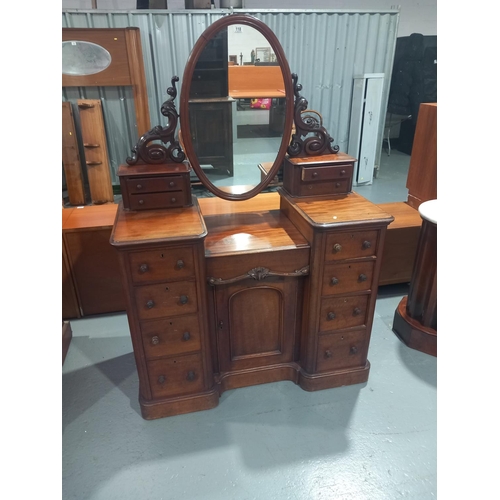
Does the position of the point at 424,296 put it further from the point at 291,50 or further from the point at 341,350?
the point at 291,50

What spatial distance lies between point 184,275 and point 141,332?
1.15 ft

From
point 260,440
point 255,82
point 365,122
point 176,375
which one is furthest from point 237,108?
point 365,122

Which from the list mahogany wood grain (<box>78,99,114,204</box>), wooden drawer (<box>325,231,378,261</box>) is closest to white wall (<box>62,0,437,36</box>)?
mahogany wood grain (<box>78,99,114,204</box>)

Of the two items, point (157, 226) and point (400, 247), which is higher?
point (157, 226)

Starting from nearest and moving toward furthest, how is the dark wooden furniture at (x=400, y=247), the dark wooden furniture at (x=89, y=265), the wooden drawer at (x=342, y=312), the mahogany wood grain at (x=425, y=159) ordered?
→ the wooden drawer at (x=342, y=312), the dark wooden furniture at (x=89, y=265), the dark wooden furniture at (x=400, y=247), the mahogany wood grain at (x=425, y=159)

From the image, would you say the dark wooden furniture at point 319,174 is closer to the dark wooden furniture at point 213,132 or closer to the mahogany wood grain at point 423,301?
the dark wooden furniture at point 213,132

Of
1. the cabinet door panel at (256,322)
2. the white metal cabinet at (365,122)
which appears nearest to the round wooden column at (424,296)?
the cabinet door panel at (256,322)

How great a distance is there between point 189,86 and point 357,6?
519 cm

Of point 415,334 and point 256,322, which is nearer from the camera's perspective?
point 256,322

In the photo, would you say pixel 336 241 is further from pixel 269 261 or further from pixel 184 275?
pixel 184 275

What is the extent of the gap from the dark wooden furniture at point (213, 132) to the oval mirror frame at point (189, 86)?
39 mm

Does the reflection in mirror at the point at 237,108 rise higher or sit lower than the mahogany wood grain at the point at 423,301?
higher

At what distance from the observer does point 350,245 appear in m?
1.80

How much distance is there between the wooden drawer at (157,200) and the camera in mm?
1847
